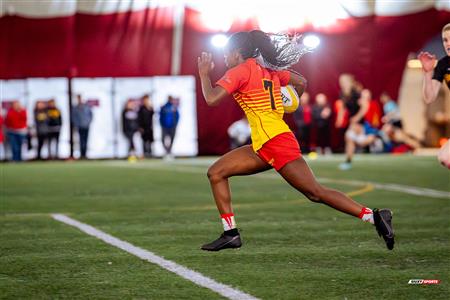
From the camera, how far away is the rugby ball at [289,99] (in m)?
9.31

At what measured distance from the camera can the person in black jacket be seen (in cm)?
3456

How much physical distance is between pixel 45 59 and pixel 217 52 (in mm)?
5677

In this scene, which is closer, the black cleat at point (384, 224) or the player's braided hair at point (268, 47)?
the black cleat at point (384, 224)

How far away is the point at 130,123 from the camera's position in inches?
1384

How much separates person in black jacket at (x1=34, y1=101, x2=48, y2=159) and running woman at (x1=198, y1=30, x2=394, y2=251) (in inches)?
1017

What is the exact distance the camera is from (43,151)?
36719 millimetres

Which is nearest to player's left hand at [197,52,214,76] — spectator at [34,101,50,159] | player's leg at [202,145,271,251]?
player's leg at [202,145,271,251]

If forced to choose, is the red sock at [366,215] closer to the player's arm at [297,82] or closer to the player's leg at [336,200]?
the player's leg at [336,200]

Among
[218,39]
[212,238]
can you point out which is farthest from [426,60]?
[218,39]

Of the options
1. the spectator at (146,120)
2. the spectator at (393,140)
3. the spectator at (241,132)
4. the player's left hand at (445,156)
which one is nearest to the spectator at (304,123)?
the spectator at (241,132)

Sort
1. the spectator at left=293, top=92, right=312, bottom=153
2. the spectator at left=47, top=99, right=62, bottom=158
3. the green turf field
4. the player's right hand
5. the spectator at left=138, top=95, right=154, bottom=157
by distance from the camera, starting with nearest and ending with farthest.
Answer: the green turf field < the player's right hand < the spectator at left=47, top=99, right=62, bottom=158 < the spectator at left=138, top=95, right=154, bottom=157 < the spectator at left=293, top=92, right=312, bottom=153

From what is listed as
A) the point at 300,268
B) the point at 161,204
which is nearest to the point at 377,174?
the point at 161,204

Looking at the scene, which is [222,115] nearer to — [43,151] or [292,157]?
[43,151]

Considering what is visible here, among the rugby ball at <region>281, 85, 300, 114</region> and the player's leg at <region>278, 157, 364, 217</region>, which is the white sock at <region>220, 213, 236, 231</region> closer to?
the player's leg at <region>278, 157, 364, 217</region>
